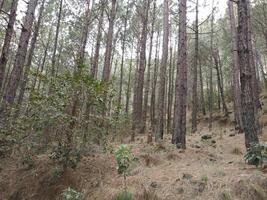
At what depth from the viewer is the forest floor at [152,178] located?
4.97 m

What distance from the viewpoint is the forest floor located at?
196 inches

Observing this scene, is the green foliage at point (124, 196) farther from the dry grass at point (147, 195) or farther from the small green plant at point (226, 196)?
the small green plant at point (226, 196)

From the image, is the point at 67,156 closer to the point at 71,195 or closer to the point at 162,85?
the point at 71,195

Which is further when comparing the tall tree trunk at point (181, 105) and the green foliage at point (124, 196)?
the tall tree trunk at point (181, 105)

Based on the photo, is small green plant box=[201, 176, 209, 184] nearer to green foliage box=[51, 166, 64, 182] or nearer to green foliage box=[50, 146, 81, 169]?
green foliage box=[50, 146, 81, 169]

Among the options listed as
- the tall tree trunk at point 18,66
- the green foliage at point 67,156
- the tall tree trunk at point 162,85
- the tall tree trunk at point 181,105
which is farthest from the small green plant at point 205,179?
the tall tree trunk at point 162,85

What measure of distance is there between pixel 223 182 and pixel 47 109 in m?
4.00

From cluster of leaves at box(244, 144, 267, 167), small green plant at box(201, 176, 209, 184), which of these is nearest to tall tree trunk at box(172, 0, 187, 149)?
cluster of leaves at box(244, 144, 267, 167)

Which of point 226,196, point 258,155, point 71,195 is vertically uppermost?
point 258,155

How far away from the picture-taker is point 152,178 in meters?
6.04

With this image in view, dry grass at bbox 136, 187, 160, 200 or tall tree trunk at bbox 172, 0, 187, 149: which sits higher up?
tall tree trunk at bbox 172, 0, 187, 149

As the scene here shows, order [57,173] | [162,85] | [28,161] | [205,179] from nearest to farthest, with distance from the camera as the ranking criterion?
A: [205,179]
[57,173]
[28,161]
[162,85]

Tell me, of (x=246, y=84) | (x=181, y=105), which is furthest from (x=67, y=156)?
(x=246, y=84)

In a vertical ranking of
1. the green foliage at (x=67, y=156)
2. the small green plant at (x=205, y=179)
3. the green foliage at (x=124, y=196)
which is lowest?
the green foliage at (x=124, y=196)
